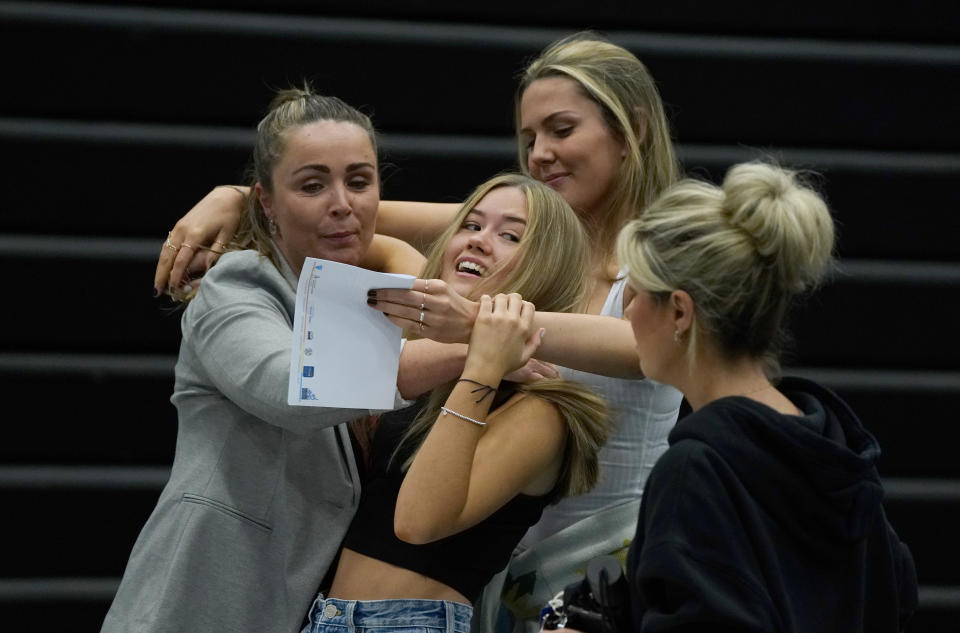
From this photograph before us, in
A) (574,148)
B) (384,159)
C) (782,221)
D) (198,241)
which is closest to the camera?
(782,221)

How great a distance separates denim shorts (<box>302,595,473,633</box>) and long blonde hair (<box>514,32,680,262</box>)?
844 millimetres

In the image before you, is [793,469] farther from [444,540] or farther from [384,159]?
[384,159]

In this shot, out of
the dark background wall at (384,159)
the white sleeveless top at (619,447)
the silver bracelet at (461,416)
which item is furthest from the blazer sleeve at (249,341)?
the dark background wall at (384,159)

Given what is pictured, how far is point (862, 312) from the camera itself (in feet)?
11.1

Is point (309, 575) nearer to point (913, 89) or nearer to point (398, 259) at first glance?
point (398, 259)

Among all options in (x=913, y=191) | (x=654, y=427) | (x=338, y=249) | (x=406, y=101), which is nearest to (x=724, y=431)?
(x=654, y=427)

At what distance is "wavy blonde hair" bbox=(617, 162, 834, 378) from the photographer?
149 centimetres

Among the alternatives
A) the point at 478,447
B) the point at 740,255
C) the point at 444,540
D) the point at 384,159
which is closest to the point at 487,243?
the point at 478,447

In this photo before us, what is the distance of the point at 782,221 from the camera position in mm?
1492

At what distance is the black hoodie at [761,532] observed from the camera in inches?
53.6

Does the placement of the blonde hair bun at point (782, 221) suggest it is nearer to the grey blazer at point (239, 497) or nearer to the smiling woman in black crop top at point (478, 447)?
the smiling woman in black crop top at point (478, 447)

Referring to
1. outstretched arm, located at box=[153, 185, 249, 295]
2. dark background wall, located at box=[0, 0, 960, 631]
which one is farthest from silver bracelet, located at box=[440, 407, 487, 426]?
dark background wall, located at box=[0, 0, 960, 631]

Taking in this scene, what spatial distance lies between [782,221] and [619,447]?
0.76 metres

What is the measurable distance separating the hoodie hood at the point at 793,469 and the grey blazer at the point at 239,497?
64 cm
